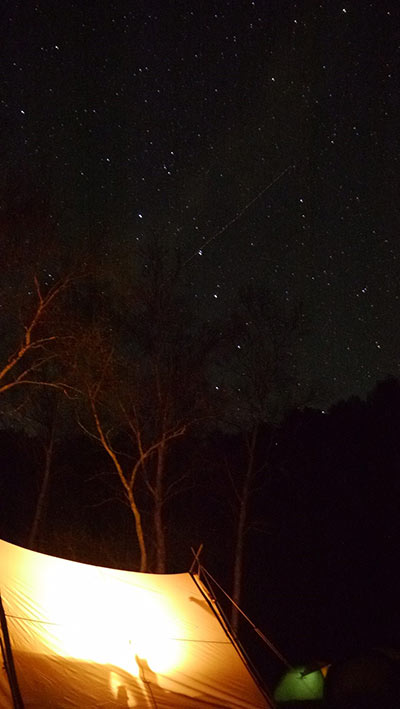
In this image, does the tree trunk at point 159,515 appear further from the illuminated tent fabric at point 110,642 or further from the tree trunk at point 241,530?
the illuminated tent fabric at point 110,642

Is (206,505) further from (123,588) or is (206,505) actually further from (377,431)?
(123,588)

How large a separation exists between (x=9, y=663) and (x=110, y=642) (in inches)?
46.8

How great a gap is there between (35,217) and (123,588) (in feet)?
19.2

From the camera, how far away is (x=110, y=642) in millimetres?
5652

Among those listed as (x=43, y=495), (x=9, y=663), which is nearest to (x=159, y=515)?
(x=43, y=495)

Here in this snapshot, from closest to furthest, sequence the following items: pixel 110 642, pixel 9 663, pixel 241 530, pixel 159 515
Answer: pixel 9 663 < pixel 110 642 < pixel 159 515 < pixel 241 530

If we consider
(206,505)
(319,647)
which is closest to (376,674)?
(319,647)

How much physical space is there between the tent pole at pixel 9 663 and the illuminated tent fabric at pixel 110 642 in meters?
0.07

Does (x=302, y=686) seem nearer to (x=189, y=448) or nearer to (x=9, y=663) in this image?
(x=9, y=663)

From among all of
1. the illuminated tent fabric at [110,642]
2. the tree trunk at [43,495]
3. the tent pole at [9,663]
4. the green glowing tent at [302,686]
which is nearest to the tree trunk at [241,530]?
the tree trunk at [43,495]

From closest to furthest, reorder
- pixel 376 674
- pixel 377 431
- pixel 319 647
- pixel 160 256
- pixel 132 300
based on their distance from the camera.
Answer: pixel 376 674 → pixel 132 300 → pixel 160 256 → pixel 319 647 → pixel 377 431

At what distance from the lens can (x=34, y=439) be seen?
19.0m

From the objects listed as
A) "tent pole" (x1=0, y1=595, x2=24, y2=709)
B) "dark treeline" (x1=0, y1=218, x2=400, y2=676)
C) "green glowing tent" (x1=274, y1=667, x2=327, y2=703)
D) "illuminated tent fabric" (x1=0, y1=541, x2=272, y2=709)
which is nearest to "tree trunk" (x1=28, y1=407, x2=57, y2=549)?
"dark treeline" (x1=0, y1=218, x2=400, y2=676)

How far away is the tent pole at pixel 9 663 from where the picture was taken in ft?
14.7
